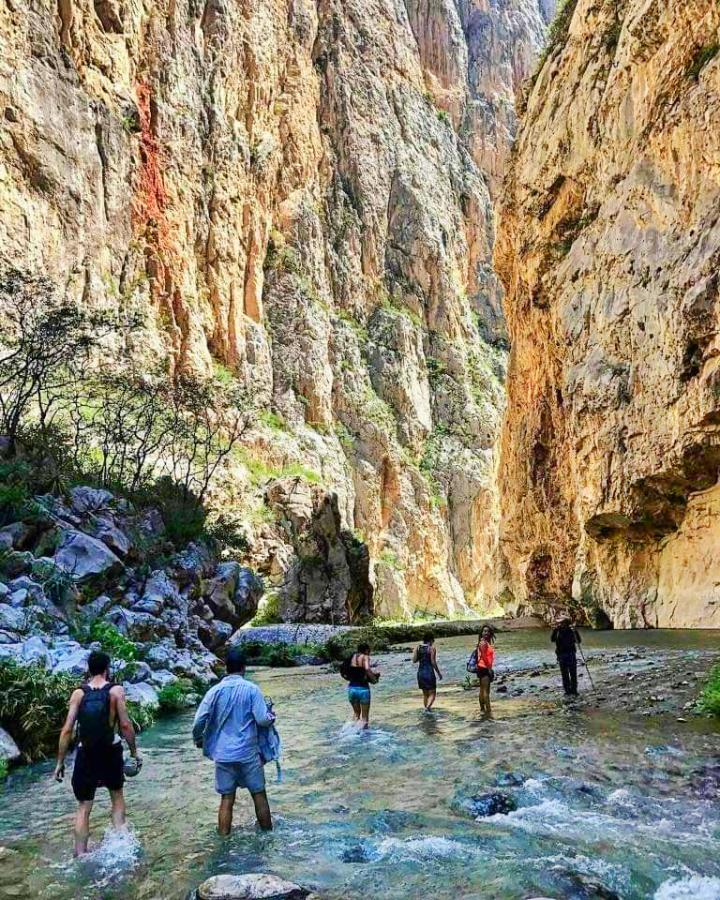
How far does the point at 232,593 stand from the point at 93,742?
2203 cm

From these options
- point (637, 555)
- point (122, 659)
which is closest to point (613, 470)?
point (637, 555)

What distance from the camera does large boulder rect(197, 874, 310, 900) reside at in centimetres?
512

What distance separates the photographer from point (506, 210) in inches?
1881

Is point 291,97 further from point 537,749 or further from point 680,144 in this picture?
point 537,749

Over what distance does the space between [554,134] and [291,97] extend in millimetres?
49090

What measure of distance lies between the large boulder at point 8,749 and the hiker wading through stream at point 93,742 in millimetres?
4330

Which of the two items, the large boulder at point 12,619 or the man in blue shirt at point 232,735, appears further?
the large boulder at point 12,619

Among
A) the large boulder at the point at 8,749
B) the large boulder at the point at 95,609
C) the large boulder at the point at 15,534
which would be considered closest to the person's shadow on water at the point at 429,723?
the large boulder at the point at 8,749

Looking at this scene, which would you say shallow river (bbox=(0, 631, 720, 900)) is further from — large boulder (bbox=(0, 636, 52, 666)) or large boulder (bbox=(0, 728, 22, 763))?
large boulder (bbox=(0, 636, 52, 666))

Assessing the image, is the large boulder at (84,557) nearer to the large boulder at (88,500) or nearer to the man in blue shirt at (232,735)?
the large boulder at (88,500)

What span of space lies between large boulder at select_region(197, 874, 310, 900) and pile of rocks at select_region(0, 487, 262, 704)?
7.43 meters

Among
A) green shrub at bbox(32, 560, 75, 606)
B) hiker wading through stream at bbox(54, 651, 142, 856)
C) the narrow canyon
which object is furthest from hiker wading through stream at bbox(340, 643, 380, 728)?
the narrow canyon

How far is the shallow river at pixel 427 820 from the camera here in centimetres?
566

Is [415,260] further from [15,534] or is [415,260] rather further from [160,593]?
[15,534]
